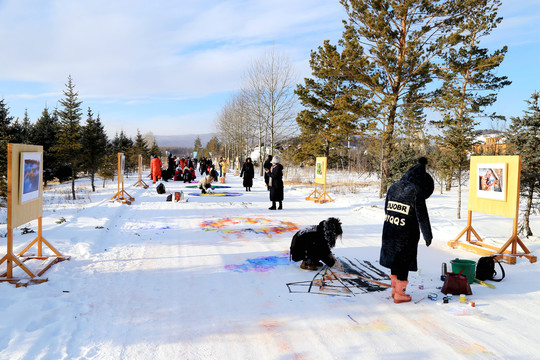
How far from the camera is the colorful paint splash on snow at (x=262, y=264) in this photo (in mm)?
5987

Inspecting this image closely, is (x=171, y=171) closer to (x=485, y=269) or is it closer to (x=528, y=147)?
(x=528, y=147)

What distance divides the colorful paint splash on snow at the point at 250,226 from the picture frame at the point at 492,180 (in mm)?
4531

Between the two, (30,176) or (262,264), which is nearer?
(30,176)

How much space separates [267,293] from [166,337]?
1657 millimetres

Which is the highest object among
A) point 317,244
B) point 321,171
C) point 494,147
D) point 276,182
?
point 494,147

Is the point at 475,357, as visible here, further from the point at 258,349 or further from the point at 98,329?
the point at 98,329

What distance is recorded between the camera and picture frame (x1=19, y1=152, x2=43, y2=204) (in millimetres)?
5141

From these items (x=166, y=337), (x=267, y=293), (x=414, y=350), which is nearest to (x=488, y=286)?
(x=414, y=350)

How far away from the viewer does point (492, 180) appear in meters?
7.18

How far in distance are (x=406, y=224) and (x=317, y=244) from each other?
5.68ft

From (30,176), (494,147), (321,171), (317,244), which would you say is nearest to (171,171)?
(321,171)

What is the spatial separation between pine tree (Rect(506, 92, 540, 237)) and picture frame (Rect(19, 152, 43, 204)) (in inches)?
408

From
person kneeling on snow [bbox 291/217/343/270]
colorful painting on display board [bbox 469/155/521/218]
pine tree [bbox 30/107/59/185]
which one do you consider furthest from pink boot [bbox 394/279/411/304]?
pine tree [bbox 30/107/59/185]

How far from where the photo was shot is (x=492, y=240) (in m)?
7.75
